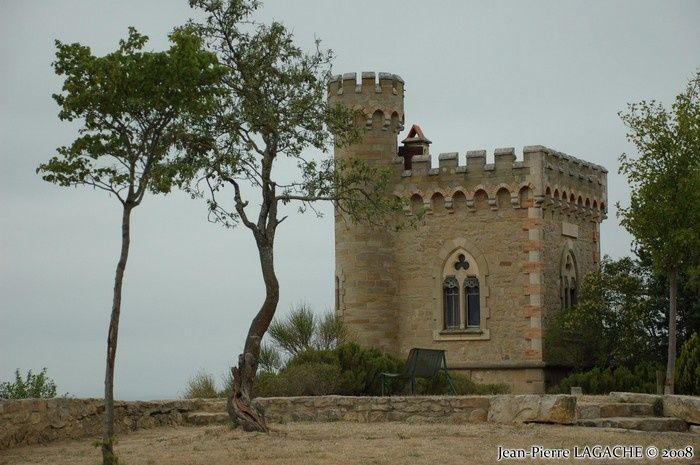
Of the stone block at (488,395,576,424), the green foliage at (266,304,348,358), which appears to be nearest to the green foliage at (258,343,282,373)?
the green foliage at (266,304,348,358)

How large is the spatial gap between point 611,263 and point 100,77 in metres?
20.3

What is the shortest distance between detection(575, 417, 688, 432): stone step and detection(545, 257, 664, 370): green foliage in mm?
12296

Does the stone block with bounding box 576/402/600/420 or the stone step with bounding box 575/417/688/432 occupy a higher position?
the stone block with bounding box 576/402/600/420

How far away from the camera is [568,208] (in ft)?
109

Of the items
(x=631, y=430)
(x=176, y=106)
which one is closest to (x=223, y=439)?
(x=176, y=106)

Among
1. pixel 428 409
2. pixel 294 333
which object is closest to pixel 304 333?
pixel 294 333

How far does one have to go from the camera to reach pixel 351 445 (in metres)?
15.3

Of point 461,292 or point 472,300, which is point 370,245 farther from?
point 472,300

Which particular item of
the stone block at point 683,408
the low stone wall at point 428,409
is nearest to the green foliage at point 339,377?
the low stone wall at point 428,409

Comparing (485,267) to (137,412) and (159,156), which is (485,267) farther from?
(159,156)

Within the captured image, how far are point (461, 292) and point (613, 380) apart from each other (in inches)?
193

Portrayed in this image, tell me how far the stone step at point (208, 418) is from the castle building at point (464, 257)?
11.1 m

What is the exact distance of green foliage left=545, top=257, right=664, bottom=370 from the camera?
100 feet

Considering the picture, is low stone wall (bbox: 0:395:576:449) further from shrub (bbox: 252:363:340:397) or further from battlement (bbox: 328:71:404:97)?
battlement (bbox: 328:71:404:97)
